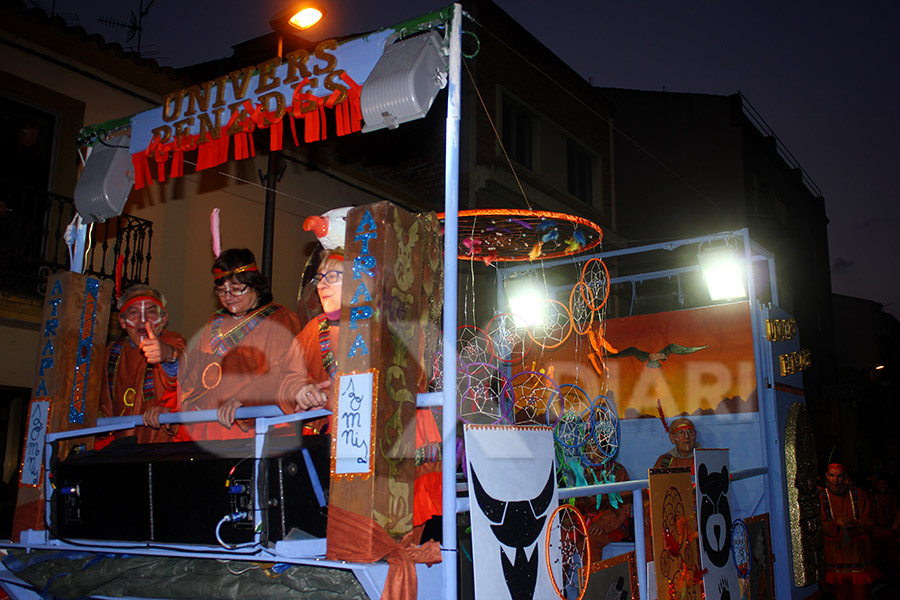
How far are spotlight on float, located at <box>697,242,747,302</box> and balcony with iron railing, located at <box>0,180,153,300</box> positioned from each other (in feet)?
20.3

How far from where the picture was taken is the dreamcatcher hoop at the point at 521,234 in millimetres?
5734

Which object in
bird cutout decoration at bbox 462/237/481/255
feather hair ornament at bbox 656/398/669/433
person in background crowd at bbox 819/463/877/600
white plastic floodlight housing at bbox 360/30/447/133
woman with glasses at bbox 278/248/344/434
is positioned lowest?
person in background crowd at bbox 819/463/877/600

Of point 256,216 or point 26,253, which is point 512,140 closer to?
point 256,216

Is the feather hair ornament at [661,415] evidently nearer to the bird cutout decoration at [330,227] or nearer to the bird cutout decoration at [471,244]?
the bird cutout decoration at [471,244]

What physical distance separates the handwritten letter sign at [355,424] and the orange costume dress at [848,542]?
756cm

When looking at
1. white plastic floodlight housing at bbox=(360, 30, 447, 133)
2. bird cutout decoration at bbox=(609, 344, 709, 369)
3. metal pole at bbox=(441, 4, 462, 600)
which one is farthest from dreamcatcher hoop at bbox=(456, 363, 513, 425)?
white plastic floodlight housing at bbox=(360, 30, 447, 133)

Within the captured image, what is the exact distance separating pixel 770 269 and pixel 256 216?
6621 millimetres

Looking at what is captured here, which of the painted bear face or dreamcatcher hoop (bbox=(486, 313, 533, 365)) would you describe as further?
dreamcatcher hoop (bbox=(486, 313, 533, 365))

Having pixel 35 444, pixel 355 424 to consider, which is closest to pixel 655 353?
pixel 355 424

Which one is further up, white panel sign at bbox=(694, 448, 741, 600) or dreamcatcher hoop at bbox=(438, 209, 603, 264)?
dreamcatcher hoop at bbox=(438, 209, 603, 264)

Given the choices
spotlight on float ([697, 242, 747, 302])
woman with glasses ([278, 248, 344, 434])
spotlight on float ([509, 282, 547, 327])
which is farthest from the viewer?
spotlight on float ([509, 282, 547, 327])

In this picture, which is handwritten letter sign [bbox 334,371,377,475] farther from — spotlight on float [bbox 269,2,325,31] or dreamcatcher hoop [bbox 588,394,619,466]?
dreamcatcher hoop [bbox 588,394,619,466]

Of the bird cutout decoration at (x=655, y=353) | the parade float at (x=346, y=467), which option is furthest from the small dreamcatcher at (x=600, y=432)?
the parade float at (x=346, y=467)

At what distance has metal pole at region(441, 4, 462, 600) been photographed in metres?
2.69
